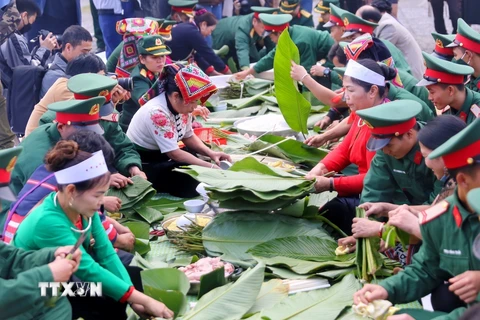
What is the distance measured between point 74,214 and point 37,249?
0.20 meters

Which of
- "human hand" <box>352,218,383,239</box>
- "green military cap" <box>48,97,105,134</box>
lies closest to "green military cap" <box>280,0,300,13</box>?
"green military cap" <box>48,97,105,134</box>

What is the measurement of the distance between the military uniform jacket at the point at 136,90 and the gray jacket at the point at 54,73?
546mm

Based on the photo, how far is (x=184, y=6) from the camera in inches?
303

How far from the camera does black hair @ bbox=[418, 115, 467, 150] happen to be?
317 centimetres

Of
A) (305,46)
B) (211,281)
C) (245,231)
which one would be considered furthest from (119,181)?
(305,46)

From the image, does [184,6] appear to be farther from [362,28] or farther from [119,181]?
[119,181]

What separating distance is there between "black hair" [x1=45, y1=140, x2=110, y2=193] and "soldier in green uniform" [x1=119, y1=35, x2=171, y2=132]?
281 cm

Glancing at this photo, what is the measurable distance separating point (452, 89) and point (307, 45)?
305 centimetres

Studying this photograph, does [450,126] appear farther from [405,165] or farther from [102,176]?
[102,176]

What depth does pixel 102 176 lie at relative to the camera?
3035 millimetres

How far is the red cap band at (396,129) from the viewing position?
3592 millimetres

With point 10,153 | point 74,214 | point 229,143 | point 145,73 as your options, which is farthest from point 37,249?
point 145,73

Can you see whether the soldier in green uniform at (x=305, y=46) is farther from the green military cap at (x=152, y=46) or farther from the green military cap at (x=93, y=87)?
the green military cap at (x=93, y=87)

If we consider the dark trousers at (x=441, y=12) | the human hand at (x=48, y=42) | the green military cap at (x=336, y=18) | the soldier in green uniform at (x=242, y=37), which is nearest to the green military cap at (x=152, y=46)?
the human hand at (x=48, y=42)
